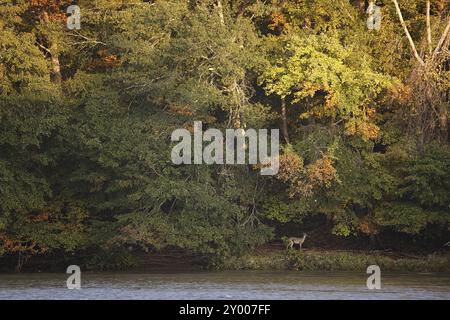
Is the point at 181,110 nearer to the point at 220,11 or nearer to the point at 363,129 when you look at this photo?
the point at 220,11

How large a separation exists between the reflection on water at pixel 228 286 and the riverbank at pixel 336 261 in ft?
3.48

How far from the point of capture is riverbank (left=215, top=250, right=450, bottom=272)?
36.9 meters

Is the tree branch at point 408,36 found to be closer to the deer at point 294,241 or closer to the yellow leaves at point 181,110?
the deer at point 294,241

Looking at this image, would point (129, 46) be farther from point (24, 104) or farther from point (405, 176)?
point (405, 176)

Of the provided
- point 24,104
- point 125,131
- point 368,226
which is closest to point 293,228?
point 368,226

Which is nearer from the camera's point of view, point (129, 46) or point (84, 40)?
point (129, 46)

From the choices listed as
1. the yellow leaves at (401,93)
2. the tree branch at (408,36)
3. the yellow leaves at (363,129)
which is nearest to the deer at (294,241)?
the yellow leaves at (363,129)

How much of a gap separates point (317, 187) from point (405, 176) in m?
3.01

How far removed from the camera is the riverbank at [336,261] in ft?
121

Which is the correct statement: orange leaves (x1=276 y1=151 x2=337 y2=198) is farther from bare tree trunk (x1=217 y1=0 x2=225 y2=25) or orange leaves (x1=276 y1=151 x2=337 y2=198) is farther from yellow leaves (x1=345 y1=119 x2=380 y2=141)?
bare tree trunk (x1=217 y1=0 x2=225 y2=25)

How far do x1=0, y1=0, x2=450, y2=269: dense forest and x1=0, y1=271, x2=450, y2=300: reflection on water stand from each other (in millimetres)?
1976

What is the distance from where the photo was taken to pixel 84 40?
40531 mm
